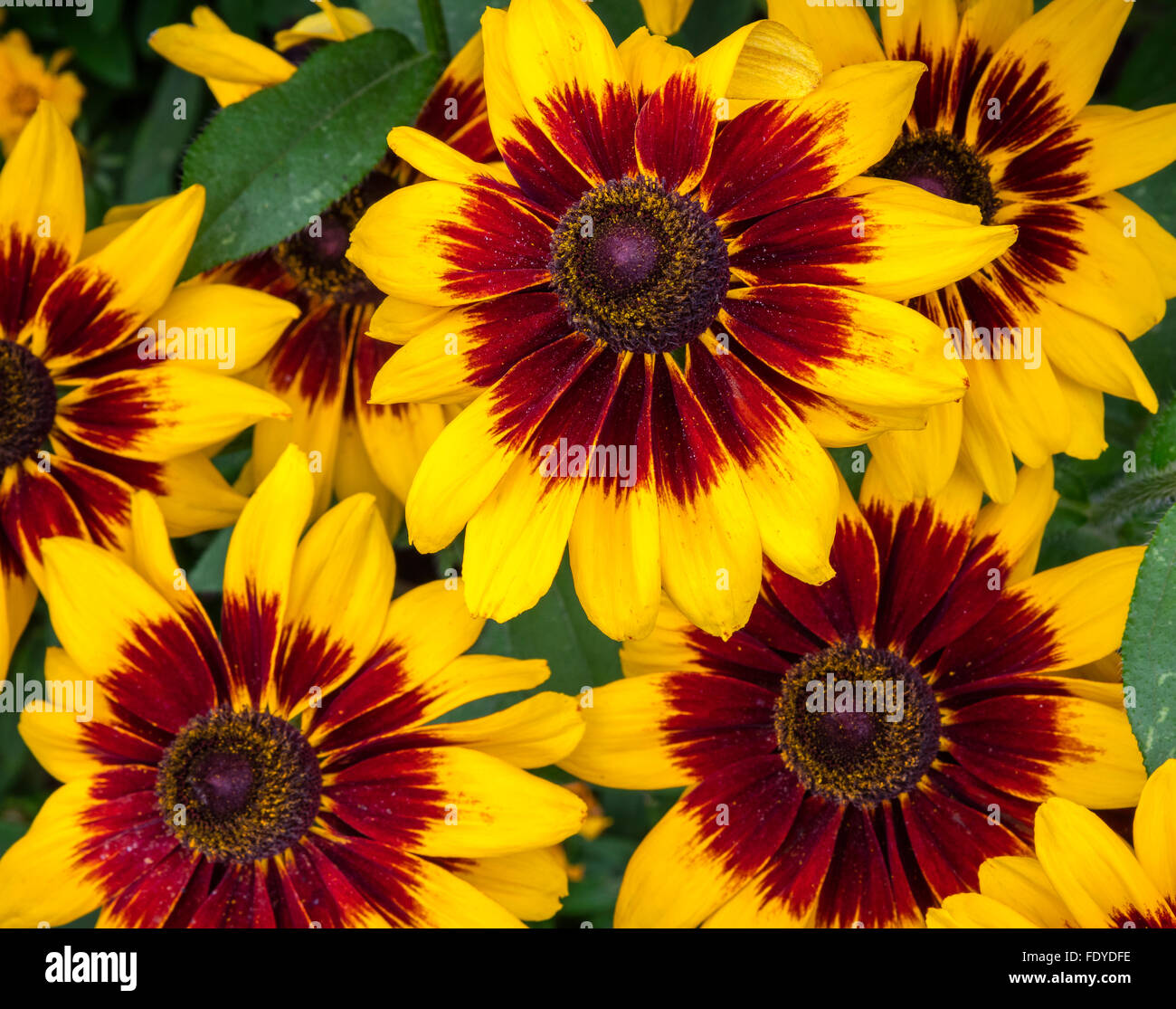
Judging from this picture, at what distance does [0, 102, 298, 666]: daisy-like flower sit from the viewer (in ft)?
4.29

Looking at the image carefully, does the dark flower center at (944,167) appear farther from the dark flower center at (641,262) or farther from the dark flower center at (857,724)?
the dark flower center at (857,724)

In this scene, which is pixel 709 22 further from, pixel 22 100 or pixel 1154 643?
pixel 22 100

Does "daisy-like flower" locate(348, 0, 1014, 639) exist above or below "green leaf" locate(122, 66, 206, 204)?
below

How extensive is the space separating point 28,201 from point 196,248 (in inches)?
8.1

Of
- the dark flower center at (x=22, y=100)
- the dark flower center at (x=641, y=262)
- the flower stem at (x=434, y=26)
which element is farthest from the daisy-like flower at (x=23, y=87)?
the dark flower center at (x=641, y=262)

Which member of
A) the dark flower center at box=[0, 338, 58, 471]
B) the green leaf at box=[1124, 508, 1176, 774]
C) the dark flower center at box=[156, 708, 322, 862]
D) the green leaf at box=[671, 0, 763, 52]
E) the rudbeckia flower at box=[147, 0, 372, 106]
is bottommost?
the dark flower center at box=[156, 708, 322, 862]

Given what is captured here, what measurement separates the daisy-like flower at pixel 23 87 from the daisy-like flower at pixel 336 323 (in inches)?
40.8

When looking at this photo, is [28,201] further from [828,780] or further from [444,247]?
[828,780]

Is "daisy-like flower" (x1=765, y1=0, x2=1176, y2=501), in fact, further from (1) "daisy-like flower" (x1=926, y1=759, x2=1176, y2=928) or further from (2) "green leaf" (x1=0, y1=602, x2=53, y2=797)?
(2) "green leaf" (x1=0, y1=602, x2=53, y2=797)

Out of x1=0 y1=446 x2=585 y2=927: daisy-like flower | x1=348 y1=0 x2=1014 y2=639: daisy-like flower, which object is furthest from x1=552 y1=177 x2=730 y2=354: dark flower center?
x1=0 y1=446 x2=585 y2=927: daisy-like flower

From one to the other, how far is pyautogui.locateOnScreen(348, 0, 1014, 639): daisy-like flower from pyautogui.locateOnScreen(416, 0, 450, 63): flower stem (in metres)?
0.29

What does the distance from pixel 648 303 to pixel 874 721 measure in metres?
0.56

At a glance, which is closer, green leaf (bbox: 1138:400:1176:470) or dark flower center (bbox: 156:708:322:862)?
green leaf (bbox: 1138:400:1176:470)
